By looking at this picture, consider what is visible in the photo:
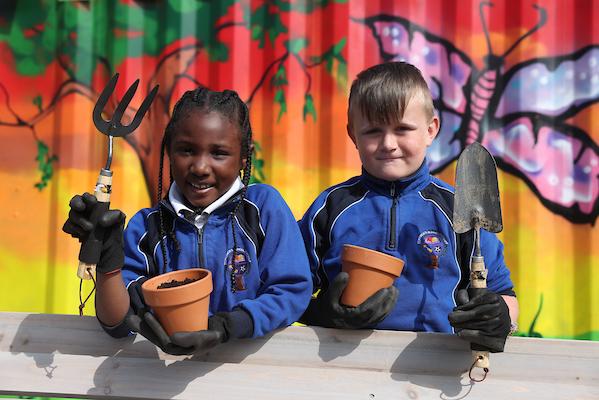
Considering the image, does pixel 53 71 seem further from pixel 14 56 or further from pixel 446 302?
pixel 446 302

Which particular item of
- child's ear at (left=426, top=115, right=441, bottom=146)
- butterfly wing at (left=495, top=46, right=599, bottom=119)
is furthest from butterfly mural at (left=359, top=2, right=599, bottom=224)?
child's ear at (left=426, top=115, right=441, bottom=146)

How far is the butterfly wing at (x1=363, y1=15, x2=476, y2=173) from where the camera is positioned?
303cm

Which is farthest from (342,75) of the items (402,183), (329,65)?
(402,183)

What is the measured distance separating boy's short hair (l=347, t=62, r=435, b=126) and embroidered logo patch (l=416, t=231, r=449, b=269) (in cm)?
34

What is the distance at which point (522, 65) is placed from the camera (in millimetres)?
3021

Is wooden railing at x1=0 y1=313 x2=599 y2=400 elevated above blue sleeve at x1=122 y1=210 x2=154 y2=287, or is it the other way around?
blue sleeve at x1=122 y1=210 x2=154 y2=287

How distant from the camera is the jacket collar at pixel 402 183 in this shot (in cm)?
197

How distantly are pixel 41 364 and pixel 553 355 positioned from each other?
3.95 ft

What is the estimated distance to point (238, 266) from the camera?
179cm

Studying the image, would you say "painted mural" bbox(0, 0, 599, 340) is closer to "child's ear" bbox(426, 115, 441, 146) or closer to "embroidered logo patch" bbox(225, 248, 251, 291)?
"child's ear" bbox(426, 115, 441, 146)

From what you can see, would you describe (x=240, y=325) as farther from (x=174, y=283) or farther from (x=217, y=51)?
(x=217, y=51)

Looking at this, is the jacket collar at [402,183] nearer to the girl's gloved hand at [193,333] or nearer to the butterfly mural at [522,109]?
the girl's gloved hand at [193,333]

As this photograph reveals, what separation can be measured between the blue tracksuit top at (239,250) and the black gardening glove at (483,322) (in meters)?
0.42

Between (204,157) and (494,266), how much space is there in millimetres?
878
